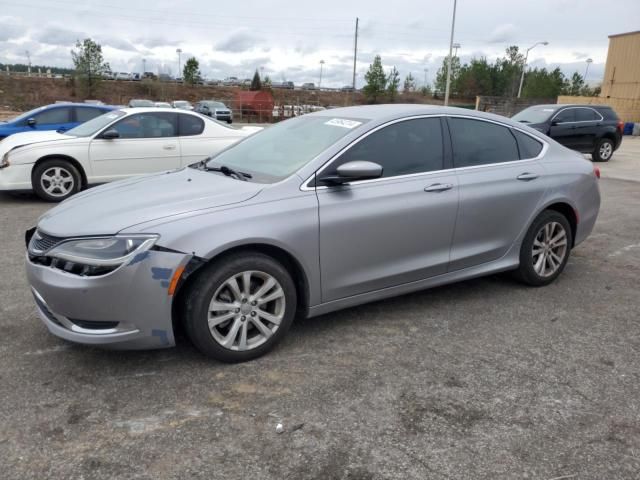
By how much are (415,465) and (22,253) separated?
15.7ft

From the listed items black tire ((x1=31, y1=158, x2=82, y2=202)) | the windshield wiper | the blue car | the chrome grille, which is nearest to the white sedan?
black tire ((x1=31, y1=158, x2=82, y2=202))

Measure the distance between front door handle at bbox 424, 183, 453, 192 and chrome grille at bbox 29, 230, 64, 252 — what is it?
2450 mm

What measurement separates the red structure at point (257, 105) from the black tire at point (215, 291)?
34.4 m

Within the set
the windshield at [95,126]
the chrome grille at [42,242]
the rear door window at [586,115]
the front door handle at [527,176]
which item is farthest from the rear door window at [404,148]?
the rear door window at [586,115]

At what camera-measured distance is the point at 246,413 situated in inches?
113

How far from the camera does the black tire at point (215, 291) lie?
3141mm

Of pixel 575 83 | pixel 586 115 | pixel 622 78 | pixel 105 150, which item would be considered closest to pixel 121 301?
pixel 105 150

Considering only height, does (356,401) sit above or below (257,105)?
below

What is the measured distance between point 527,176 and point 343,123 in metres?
1.66

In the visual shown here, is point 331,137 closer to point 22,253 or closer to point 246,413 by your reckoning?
point 246,413

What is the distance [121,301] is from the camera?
299 centimetres

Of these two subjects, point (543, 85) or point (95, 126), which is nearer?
point (95, 126)

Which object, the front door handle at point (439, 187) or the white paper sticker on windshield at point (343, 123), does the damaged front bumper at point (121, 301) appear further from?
the front door handle at point (439, 187)

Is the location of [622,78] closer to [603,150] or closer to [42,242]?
[603,150]
